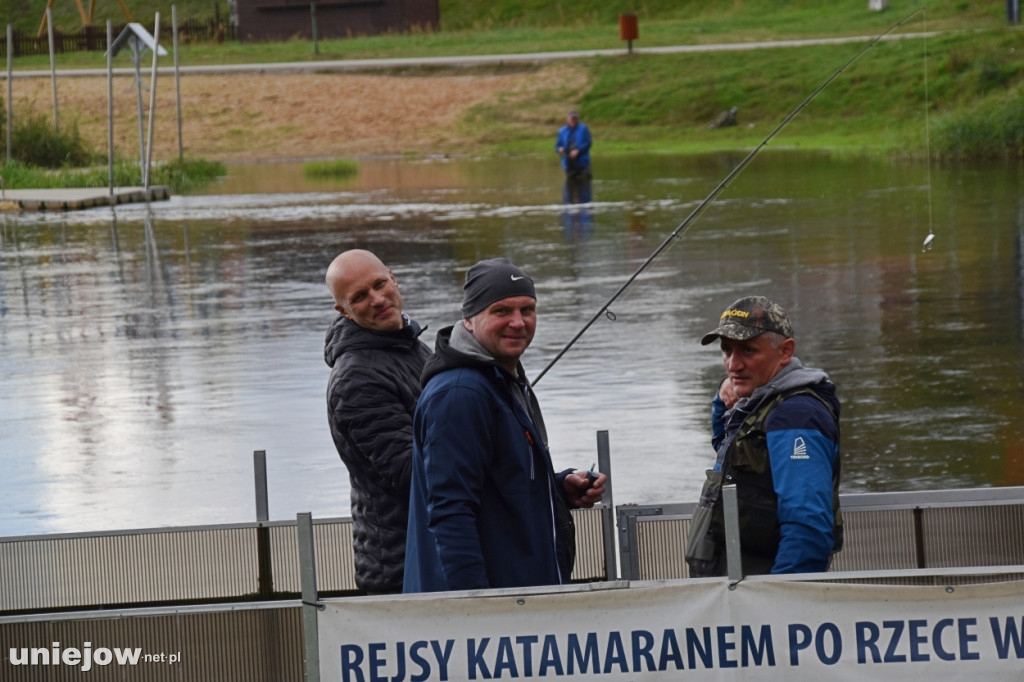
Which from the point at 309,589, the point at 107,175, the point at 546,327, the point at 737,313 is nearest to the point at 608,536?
the point at 737,313

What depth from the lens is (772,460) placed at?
4.16 m

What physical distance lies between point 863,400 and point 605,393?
172cm

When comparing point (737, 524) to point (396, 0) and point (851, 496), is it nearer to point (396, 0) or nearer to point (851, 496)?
point (851, 496)

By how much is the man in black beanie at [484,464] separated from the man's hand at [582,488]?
115 millimetres

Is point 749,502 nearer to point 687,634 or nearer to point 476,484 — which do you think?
point 687,634

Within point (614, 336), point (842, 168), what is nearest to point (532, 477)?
point (614, 336)

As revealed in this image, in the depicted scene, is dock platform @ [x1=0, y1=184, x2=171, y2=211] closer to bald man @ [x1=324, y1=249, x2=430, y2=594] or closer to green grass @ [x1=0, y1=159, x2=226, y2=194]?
green grass @ [x1=0, y1=159, x2=226, y2=194]

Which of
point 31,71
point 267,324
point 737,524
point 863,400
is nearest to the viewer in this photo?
point 737,524

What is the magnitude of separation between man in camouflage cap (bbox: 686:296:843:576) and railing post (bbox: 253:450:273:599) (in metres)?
1.78

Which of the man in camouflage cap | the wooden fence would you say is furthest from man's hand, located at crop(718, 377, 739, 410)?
the wooden fence

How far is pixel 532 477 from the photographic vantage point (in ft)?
13.5

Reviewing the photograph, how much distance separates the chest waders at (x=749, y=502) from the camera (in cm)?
420

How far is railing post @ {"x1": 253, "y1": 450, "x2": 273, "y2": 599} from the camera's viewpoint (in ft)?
18.4

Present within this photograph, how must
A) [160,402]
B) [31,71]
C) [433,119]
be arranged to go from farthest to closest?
[31,71] → [433,119] → [160,402]
